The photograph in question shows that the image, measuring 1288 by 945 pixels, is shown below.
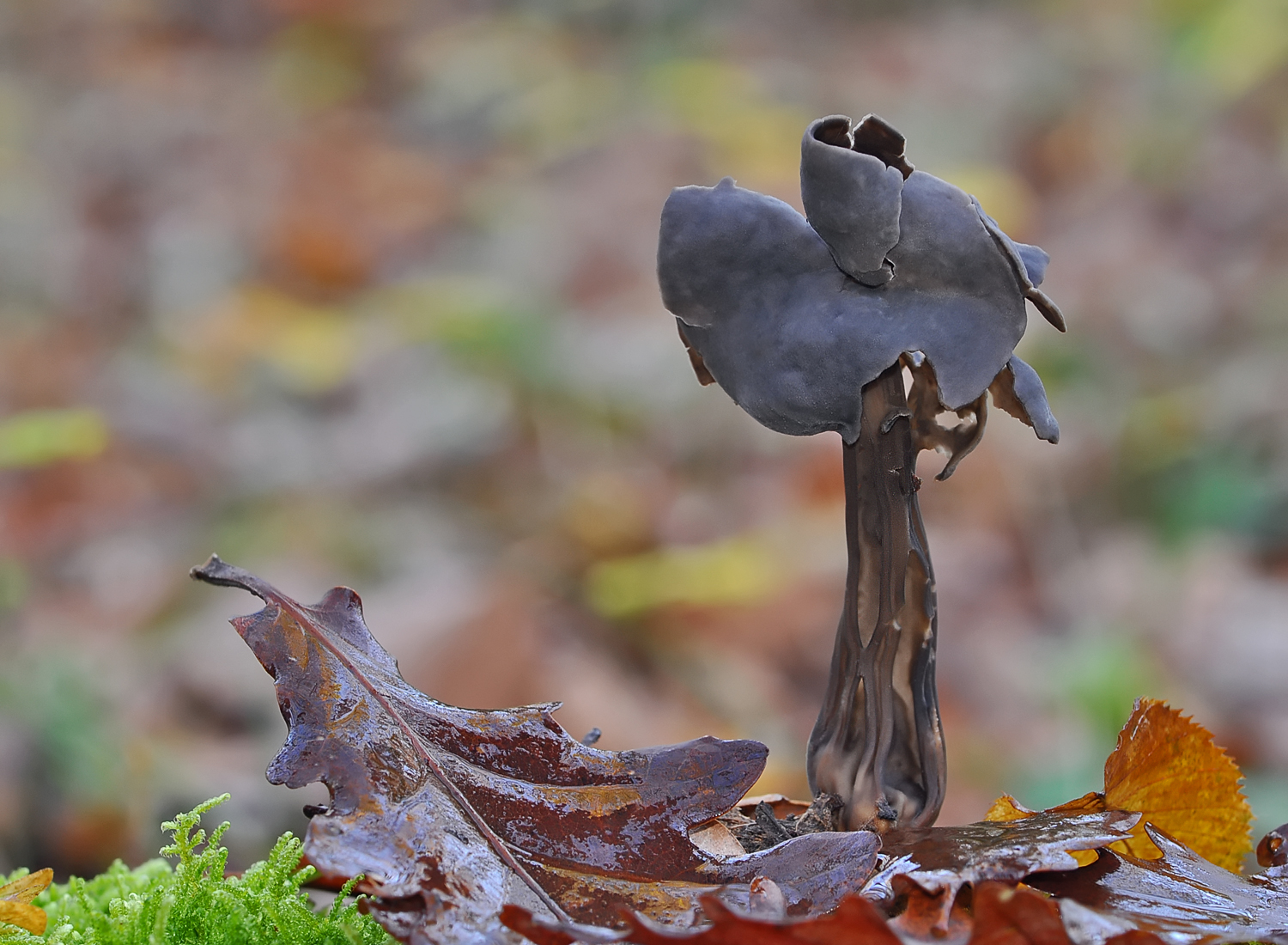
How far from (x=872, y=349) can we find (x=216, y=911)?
0.71 meters

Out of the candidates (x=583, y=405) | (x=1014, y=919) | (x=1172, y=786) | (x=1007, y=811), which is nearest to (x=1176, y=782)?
(x=1172, y=786)

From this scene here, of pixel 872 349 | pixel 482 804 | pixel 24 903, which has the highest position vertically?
pixel 872 349

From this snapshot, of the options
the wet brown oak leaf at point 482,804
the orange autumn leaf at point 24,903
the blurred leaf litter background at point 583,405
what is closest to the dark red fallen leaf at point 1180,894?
the wet brown oak leaf at point 482,804

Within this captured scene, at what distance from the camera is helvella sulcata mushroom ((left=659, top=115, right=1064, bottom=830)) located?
0.94m

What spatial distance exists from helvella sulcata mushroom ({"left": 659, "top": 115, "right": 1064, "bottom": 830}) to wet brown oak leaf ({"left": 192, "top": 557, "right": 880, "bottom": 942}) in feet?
0.60

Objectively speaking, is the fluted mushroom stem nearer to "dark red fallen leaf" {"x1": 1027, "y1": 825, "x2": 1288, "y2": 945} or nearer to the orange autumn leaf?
"dark red fallen leaf" {"x1": 1027, "y1": 825, "x2": 1288, "y2": 945}

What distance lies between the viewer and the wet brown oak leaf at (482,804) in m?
0.81

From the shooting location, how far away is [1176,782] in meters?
1.06

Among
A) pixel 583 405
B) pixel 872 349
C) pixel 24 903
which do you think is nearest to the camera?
pixel 872 349

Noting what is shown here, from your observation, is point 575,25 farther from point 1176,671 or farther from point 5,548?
point 1176,671

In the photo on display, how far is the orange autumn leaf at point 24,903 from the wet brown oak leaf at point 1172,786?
2.78ft

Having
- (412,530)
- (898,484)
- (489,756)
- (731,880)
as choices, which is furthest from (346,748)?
(412,530)

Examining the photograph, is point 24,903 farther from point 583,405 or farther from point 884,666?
point 583,405

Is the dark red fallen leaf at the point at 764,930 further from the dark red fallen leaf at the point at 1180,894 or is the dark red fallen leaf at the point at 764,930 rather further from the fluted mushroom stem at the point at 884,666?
the fluted mushroom stem at the point at 884,666
